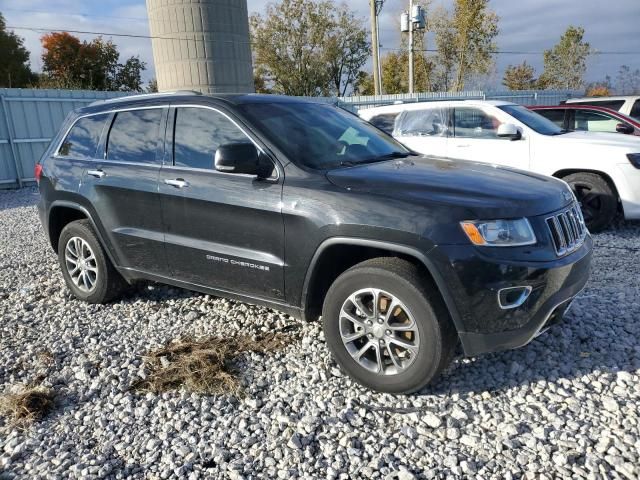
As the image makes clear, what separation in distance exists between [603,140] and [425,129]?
8.11 ft

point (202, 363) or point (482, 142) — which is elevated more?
point (482, 142)

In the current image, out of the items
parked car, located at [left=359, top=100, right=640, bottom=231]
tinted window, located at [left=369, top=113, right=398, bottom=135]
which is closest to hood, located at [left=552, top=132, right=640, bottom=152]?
parked car, located at [left=359, top=100, right=640, bottom=231]

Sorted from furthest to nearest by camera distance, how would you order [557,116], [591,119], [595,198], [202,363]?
[557,116]
[591,119]
[595,198]
[202,363]

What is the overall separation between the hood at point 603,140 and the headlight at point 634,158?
0.07 m

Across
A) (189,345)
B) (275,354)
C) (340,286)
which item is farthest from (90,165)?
(340,286)

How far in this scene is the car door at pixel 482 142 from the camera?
23.9ft

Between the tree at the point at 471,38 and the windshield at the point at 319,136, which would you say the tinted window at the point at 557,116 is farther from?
the tree at the point at 471,38

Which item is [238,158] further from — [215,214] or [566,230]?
[566,230]

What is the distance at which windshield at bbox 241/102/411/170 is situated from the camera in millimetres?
3543

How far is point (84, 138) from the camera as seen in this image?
4688 millimetres

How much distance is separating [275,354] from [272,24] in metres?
39.6

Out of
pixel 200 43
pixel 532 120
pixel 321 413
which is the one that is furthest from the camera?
pixel 200 43

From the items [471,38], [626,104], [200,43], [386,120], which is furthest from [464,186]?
[471,38]

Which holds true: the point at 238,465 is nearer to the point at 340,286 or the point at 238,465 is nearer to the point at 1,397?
the point at 340,286
